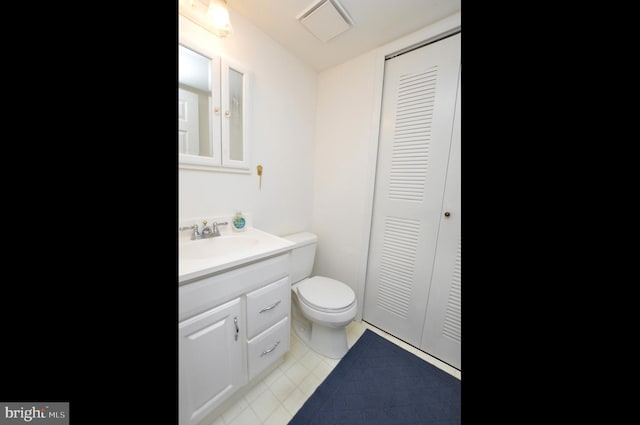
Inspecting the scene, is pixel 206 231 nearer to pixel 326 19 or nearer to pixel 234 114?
pixel 234 114

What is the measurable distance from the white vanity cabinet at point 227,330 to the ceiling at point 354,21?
55.2 inches

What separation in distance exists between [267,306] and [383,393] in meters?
0.80

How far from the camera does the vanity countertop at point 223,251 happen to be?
2.70 ft

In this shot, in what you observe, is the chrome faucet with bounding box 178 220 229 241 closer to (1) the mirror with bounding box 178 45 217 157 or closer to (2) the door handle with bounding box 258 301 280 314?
(1) the mirror with bounding box 178 45 217 157

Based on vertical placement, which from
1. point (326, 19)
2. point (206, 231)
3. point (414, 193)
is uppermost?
point (326, 19)

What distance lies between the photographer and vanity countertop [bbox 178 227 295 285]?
0.82 metres

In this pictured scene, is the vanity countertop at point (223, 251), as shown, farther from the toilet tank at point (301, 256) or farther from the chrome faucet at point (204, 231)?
the toilet tank at point (301, 256)

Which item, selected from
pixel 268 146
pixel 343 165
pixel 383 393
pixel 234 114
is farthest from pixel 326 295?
pixel 234 114

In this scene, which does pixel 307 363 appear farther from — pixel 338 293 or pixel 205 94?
pixel 205 94

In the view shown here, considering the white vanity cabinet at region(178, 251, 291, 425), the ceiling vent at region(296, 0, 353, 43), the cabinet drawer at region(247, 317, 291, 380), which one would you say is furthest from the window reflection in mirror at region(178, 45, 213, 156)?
the cabinet drawer at region(247, 317, 291, 380)

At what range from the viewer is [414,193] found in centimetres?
141

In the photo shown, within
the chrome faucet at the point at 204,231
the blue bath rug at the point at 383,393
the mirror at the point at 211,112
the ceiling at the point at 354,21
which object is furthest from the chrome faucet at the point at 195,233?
the ceiling at the point at 354,21
